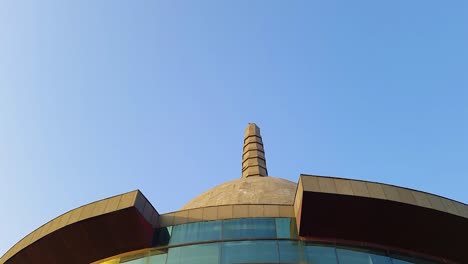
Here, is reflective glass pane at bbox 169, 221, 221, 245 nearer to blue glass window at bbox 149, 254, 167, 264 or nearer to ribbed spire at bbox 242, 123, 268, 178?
blue glass window at bbox 149, 254, 167, 264

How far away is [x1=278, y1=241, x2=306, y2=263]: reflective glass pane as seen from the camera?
17000 mm

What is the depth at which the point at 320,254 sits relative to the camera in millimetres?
17266

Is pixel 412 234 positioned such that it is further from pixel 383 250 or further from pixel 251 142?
pixel 251 142

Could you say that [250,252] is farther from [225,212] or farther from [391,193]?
[391,193]

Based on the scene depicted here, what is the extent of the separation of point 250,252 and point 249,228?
112cm

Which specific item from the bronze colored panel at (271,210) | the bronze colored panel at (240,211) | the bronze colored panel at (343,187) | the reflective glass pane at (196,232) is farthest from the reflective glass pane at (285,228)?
the bronze colored panel at (343,187)

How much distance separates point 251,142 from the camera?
38781mm

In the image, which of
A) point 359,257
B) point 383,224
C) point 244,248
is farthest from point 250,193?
point 383,224

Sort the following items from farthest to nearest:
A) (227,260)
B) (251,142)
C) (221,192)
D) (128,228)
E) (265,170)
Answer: (251,142), (265,170), (221,192), (128,228), (227,260)

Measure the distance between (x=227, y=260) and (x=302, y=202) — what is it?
331 centimetres

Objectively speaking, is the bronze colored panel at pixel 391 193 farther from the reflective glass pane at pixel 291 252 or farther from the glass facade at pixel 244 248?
the reflective glass pane at pixel 291 252

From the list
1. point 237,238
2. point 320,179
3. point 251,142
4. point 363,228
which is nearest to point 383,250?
point 363,228

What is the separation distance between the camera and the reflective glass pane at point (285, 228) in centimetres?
1791

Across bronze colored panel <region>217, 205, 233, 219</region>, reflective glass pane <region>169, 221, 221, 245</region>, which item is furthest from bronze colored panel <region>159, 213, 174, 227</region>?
bronze colored panel <region>217, 205, 233, 219</region>
